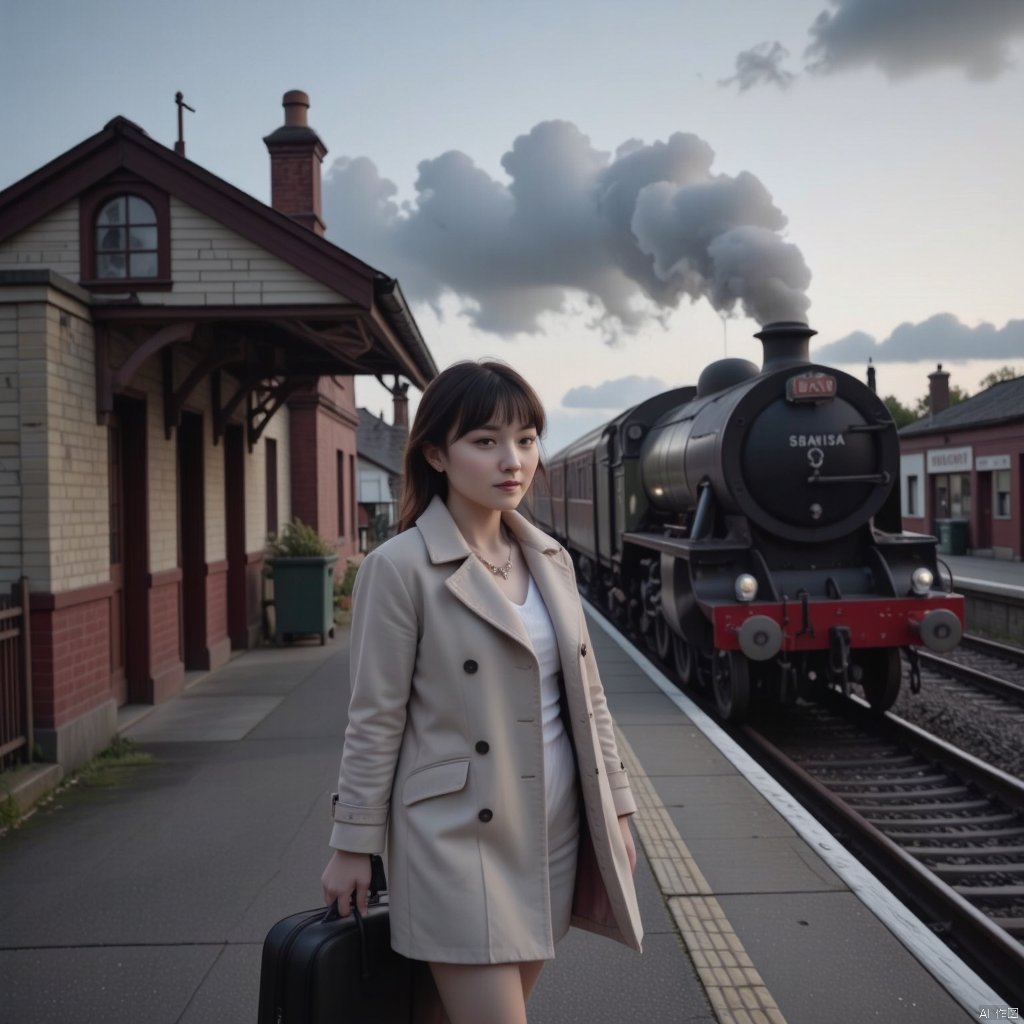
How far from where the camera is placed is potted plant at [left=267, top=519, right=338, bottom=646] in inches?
473

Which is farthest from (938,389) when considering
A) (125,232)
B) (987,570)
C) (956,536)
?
(125,232)

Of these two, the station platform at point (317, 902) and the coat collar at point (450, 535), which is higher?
the coat collar at point (450, 535)

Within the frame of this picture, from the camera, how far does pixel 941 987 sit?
3369mm

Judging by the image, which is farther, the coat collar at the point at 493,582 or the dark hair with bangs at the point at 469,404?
the dark hair with bangs at the point at 469,404

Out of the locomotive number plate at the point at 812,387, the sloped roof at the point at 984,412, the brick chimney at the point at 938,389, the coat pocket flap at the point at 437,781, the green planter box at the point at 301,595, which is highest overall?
the brick chimney at the point at 938,389

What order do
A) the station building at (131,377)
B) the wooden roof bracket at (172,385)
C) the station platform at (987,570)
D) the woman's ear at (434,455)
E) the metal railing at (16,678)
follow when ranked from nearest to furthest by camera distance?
the woman's ear at (434,455) < the metal railing at (16,678) < the station building at (131,377) < the wooden roof bracket at (172,385) < the station platform at (987,570)

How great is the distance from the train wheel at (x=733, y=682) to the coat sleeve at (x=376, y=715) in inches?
230

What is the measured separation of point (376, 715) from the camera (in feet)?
6.66

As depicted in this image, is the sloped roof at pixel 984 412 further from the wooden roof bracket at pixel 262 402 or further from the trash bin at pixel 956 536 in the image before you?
the wooden roof bracket at pixel 262 402

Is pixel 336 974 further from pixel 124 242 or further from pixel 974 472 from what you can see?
pixel 974 472

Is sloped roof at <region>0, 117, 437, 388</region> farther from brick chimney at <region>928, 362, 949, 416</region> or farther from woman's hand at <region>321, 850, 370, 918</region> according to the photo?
brick chimney at <region>928, 362, 949, 416</region>

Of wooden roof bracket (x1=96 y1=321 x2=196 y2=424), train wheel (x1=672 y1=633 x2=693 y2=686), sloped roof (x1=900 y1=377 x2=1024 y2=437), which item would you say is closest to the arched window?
wooden roof bracket (x1=96 y1=321 x2=196 y2=424)

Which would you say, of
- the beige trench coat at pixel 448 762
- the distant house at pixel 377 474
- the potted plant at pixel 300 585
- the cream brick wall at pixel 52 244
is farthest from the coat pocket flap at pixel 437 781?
the distant house at pixel 377 474

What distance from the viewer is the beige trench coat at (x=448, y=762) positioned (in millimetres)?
1979
